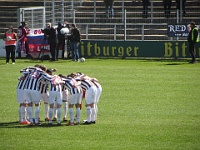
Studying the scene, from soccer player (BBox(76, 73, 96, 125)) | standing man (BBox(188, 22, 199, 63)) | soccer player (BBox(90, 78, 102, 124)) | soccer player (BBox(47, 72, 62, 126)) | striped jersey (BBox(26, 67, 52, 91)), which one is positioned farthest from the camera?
standing man (BBox(188, 22, 199, 63))

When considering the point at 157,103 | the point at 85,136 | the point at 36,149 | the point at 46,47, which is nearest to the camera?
the point at 36,149

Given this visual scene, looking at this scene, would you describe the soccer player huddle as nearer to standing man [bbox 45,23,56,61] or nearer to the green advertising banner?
standing man [bbox 45,23,56,61]

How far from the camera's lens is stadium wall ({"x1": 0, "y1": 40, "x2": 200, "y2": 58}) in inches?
1638

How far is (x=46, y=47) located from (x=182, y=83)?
13049 millimetres

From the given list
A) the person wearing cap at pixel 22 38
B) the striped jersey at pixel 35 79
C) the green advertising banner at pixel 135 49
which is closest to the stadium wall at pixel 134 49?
the green advertising banner at pixel 135 49

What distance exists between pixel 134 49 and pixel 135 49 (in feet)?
0.18

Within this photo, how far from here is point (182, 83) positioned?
31.6 m

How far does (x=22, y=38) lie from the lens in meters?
43.1

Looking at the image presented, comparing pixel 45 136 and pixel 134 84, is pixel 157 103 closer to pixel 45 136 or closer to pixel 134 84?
pixel 134 84

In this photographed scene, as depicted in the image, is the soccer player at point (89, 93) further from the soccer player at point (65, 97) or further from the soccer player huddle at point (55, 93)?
the soccer player at point (65, 97)

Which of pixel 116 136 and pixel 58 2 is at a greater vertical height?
pixel 58 2

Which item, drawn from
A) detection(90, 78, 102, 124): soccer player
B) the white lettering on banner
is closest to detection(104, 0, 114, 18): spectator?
the white lettering on banner

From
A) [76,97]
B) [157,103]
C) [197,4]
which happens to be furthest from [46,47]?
[76,97]

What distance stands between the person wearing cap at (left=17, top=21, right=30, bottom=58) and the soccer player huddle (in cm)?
2110
